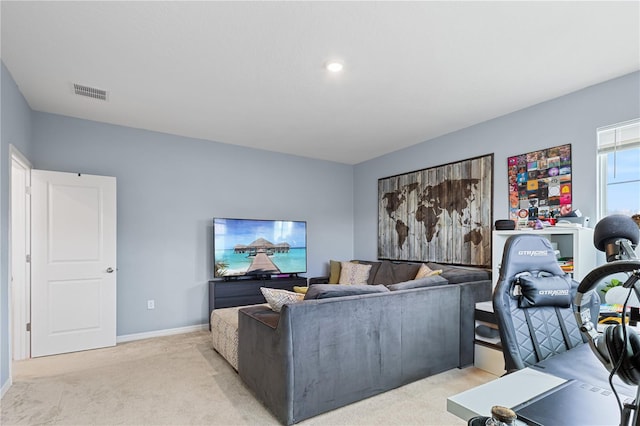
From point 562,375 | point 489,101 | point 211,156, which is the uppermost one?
point 489,101

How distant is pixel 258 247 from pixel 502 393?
4135 millimetres

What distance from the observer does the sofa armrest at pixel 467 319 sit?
127 inches

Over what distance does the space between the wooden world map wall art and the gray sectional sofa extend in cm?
98

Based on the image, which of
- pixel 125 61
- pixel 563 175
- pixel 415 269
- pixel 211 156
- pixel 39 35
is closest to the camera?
pixel 39 35

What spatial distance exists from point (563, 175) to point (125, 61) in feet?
13.1

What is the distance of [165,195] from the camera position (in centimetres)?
448

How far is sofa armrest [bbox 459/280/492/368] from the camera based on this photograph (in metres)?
3.21

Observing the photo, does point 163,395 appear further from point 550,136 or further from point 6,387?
point 550,136

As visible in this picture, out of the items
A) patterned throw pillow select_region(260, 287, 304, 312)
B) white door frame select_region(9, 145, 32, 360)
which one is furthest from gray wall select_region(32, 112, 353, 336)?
patterned throw pillow select_region(260, 287, 304, 312)

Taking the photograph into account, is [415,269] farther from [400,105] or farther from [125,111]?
[125,111]

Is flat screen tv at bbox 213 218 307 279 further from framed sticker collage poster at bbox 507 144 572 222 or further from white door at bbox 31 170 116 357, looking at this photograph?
framed sticker collage poster at bbox 507 144 572 222

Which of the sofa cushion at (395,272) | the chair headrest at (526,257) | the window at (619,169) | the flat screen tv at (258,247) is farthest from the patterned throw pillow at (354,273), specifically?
the chair headrest at (526,257)

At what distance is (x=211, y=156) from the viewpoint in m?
4.84

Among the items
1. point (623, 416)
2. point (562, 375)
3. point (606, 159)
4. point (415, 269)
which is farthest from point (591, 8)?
point (415, 269)
